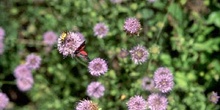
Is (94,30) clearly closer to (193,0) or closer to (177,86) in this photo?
(177,86)

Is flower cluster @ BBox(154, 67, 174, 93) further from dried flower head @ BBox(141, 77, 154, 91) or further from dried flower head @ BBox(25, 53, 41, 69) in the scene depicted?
dried flower head @ BBox(25, 53, 41, 69)

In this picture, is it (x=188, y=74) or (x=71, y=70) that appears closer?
(x=188, y=74)

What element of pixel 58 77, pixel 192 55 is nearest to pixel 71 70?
pixel 58 77

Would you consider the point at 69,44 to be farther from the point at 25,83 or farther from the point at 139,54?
the point at 25,83

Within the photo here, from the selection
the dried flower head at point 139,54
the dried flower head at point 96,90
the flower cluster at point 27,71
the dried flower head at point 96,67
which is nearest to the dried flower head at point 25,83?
the flower cluster at point 27,71

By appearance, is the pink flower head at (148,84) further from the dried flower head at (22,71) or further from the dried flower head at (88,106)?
the dried flower head at (22,71)

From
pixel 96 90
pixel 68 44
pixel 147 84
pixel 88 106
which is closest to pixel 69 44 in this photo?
pixel 68 44
